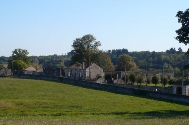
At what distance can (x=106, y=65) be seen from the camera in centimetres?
14875

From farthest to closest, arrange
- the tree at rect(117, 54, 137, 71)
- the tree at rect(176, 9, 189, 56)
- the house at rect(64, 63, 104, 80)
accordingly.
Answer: the tree at rect(117, 54, 137, 71) → the house at rect(64, 63, 104, 80) → the tree at rect(176, 9, 189, 56)

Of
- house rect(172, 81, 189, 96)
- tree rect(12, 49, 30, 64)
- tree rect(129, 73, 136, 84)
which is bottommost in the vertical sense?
house rect(172, 81, 189, 96)

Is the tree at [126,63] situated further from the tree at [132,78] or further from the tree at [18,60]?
the tree at [18,60]

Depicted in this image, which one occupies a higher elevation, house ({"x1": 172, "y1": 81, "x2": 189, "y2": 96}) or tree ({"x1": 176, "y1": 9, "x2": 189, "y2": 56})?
tree ({"x1": 176, "y1": 9, "x2": 189, "y2": 56})

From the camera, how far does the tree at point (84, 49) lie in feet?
461

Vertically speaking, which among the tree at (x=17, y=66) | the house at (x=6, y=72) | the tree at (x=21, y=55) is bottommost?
the house at (x=6, y=72)

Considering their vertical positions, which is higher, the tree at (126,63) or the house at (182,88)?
the tree at (126,63)

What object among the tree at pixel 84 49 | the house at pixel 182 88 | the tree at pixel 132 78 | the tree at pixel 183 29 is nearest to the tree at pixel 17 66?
the tree at pixel 84 49

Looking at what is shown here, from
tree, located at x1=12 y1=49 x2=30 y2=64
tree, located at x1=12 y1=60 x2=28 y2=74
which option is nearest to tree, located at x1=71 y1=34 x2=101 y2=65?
tree, located at x1=12 y1=60 x2=28 y2=74

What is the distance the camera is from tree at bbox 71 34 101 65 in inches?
5536

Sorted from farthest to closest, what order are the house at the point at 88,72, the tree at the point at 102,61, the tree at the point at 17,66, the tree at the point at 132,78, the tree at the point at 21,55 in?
the tree at the point at 21,55, the tree at the point at 17,66, the tree at the point at 102,61, the house at the point at 88,72, the tree at the point at 132,78

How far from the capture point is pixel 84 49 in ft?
462

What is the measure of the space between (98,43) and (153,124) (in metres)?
124

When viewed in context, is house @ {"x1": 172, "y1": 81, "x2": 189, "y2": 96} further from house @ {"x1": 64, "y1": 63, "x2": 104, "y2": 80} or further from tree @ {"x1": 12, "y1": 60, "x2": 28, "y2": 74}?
tree @ {"x1": 12, "y1": 60, "x2": 28, "y2": 74}
